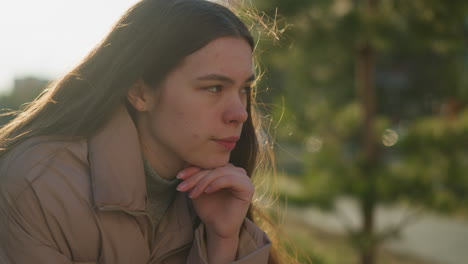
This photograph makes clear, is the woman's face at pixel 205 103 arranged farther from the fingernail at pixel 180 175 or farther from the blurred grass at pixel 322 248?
the blurred grass at pixel 322 248

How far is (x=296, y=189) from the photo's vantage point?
5648 mm

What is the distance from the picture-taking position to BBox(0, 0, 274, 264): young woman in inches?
62.2

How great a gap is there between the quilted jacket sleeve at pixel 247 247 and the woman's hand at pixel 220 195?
4cm

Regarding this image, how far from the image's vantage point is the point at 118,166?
5.55ft

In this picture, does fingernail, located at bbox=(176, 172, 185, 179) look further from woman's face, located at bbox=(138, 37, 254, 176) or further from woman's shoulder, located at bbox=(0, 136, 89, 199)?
woman's shoulder, located at bbox=(0, 136, 89, 199)

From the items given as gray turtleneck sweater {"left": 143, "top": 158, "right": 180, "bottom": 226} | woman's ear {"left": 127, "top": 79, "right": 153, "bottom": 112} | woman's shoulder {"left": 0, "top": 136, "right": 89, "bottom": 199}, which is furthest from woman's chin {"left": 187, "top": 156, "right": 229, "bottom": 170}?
woman's shoulder {"left": 0, "top": 136, "right": 89, "bottom": 199}

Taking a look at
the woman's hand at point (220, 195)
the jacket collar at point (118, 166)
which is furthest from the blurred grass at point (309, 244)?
the jacket collar at point (118, 166)

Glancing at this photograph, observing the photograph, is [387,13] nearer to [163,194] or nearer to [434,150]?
[434,150]

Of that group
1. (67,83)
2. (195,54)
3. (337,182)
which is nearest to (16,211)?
(67,83)

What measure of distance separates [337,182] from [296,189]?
0.57 meters

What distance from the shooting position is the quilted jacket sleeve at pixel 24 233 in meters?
1.54

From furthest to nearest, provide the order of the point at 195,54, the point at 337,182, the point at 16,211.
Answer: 1. the point at 337,182
2. the point at 195,54
3. the point at 16,211

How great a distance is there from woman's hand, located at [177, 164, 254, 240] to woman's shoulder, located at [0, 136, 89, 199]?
34cm

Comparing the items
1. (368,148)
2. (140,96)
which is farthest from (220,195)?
(368,148)
